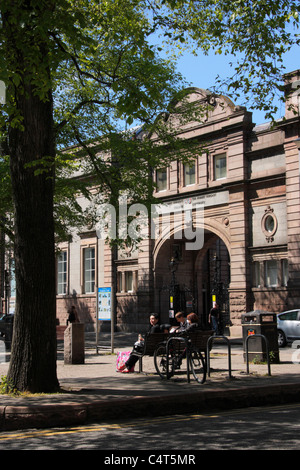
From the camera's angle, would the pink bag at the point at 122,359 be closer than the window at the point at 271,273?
Yes

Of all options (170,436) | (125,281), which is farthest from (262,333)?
(125,281)

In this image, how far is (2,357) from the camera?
18.8 meters

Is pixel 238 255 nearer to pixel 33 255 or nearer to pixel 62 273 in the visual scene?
pixel 62 273

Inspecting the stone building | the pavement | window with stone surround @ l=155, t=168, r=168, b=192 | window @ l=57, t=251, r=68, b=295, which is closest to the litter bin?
the pavement

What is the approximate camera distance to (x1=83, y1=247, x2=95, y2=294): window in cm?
3961

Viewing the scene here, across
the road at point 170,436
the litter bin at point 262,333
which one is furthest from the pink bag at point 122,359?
the road at point 170,436

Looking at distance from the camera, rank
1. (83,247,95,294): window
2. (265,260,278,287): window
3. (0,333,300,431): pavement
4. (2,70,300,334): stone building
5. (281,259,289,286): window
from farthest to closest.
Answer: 1. (83,247,95,294): window
2. (265,260,278,287): window
3. (281,259,289,286): window
4. (2,70,300,334): stone building
5. (0,333,300,431): pavement

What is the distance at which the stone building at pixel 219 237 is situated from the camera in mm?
28359

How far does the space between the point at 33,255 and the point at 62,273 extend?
32.6 meters

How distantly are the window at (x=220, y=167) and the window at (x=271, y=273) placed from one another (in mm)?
5554

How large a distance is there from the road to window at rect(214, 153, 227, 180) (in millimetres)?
23634

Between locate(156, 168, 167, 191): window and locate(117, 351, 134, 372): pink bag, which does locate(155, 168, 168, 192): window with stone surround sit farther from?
locate(117, 351, 134, 372): pink bag

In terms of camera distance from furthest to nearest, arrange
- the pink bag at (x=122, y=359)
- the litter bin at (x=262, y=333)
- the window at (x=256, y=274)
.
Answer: the window at (x=256, y=274) < the litter bin at (x=262, y=333) < the pink bag at (x=122, y=359)

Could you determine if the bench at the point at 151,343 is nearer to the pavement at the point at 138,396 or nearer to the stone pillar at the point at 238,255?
the pavement at the point at 138,396
